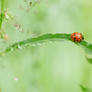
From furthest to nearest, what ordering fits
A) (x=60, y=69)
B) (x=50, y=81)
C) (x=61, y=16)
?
(x=61, y=16), (x=60, y=69), (x=50, y=81)

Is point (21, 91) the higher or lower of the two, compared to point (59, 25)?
lower

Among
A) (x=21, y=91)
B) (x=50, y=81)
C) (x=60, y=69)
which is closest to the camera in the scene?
(x=21, y=91)

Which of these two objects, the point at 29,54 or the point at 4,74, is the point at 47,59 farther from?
the point at 4,74

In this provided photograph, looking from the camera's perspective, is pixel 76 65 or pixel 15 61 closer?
pixel 15 61

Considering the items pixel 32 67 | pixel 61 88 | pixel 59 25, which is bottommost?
pixel 61 88

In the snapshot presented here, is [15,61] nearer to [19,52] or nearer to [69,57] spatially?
[19,52]

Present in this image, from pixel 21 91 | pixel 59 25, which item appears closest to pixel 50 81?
pixel 21 91

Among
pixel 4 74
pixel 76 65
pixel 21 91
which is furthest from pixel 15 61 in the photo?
pixel 76 65
